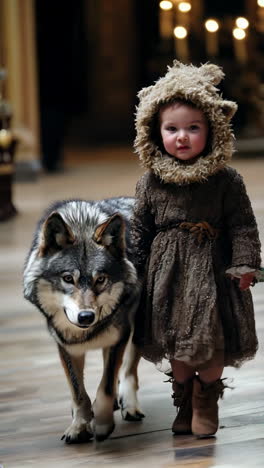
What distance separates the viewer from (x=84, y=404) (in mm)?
3492

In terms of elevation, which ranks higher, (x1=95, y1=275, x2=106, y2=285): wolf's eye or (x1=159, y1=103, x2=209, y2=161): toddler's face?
(x1=159, y1=103, x2=209, y2=161): toddler's face

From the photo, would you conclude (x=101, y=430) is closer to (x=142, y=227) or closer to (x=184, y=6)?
(x=142, y=227)

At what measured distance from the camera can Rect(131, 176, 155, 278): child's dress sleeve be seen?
11.3 ft

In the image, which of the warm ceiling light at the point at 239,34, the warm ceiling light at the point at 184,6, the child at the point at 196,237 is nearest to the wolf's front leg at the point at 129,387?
the child at the point at 196,237

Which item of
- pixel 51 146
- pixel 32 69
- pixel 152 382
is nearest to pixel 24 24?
pixel 32 69

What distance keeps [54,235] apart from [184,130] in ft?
1.77

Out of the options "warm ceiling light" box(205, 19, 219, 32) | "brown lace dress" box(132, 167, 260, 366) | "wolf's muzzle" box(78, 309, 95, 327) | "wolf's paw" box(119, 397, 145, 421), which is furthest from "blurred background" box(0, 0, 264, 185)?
"wolf's muzzle" box(78, 309, 95, 327)

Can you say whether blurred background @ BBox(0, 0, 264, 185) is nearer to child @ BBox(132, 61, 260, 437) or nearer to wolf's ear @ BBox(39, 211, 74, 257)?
child @ BBox(132, 61, 260, 437)

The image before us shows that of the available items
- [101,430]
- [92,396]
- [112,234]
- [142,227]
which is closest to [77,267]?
[112,234]

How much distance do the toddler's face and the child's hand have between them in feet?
1.40

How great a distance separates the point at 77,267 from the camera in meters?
3.23

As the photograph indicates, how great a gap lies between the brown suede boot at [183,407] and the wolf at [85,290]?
223 millimetres

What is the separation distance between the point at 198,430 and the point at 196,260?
0.58 metres

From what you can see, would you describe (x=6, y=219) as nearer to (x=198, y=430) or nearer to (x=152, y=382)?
(x=152, y=382)
